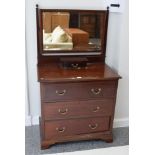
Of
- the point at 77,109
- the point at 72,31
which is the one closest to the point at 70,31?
the point at 72,31

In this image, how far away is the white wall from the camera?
2.21 m

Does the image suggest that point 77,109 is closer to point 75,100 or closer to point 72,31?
point 75,100

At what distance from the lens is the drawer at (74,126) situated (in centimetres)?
211

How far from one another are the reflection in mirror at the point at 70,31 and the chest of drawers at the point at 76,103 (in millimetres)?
250

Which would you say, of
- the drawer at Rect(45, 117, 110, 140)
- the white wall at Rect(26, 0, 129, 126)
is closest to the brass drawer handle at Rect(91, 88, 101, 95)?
the drawer at Rect(45, 117, 110, 140)

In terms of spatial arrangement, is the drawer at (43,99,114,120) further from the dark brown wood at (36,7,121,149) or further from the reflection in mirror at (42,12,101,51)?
the reflection in mirror at (42,12,101,51)

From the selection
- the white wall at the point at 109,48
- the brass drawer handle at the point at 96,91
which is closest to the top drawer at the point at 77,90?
the brass drawer handle at the point at 96,91

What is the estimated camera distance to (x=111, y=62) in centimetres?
248

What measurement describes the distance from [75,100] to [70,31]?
0.69 metres

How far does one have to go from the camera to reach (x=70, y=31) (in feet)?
7.46

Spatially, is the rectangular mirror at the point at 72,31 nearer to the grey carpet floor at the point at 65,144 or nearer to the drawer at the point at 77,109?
the drawer at the point at 77,109
